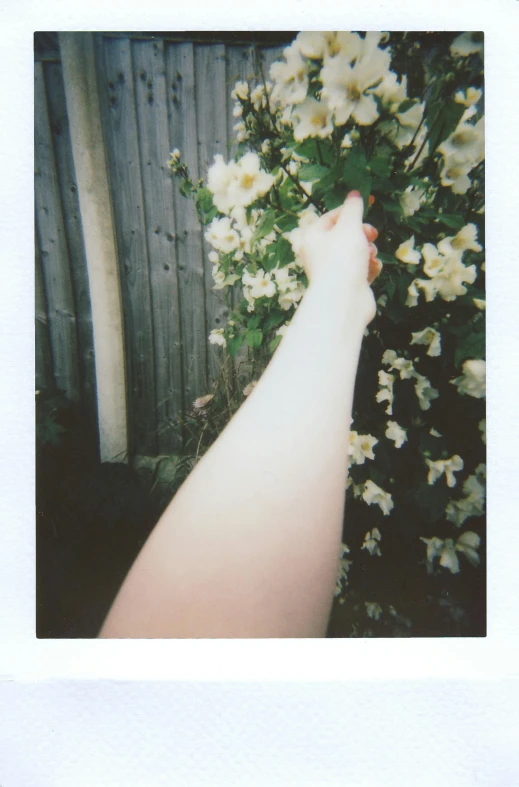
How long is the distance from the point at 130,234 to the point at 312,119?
0.45 m

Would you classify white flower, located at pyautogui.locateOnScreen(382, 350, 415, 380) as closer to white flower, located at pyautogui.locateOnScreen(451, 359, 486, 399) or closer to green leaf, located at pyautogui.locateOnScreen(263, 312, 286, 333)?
white flower, located at pyautogui.locateOnScreen(451, 359, 486, 399)

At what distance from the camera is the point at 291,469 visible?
813 millimetres

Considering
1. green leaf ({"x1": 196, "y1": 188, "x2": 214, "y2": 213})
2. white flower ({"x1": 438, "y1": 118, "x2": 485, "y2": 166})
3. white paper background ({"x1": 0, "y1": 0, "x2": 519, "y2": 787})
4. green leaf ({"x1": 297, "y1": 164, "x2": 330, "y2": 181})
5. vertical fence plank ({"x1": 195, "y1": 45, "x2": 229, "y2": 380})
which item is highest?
vertical fence plank ({"x1": 195, "y1": 45, "x2": 229, "y2": 380})

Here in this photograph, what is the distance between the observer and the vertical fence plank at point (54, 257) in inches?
37.6

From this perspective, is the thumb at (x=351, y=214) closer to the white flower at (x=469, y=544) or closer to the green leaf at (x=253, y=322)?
the green leaf at (x=253, y=322)

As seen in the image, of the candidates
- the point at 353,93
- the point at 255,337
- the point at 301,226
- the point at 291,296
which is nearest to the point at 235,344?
the point at 255,337

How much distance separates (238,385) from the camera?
1.05 metres

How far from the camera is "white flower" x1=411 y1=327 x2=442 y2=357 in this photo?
2.83ft

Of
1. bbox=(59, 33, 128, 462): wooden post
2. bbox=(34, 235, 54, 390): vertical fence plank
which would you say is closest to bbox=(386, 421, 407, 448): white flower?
bbox=(59, 33, 128, 462): wooden post

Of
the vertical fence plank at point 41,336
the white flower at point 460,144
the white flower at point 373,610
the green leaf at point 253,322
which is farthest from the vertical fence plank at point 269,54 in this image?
the white flower at point 373,610
